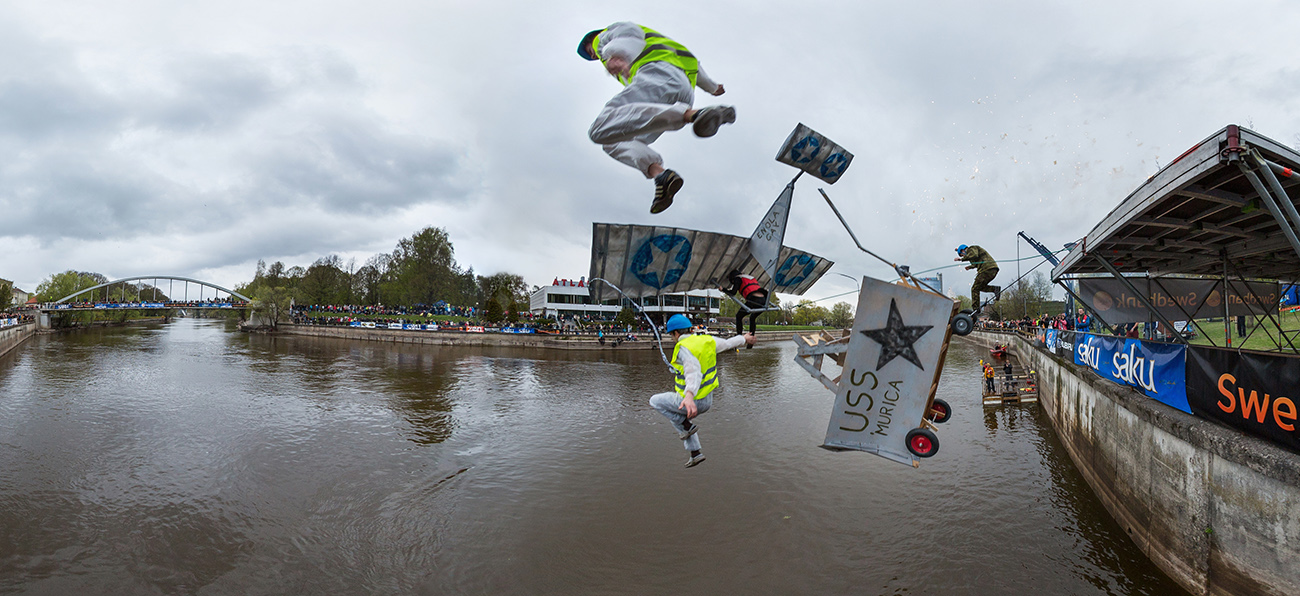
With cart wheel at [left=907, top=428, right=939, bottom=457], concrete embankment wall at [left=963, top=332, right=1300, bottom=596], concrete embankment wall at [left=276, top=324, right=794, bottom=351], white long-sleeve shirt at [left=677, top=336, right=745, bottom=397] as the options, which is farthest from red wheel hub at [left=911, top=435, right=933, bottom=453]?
concrete embankment wall at [left=276, top=324, right=794, bottom=351]

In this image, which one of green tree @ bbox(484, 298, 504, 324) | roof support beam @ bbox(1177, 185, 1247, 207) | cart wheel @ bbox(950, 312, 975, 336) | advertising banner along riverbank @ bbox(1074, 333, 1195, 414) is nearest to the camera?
cart wheel @ bbox(950, 312, 975, 336)

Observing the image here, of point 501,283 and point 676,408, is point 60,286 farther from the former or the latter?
point 676,408

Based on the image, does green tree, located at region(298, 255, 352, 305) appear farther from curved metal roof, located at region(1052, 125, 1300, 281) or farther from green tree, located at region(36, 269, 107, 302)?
curved metal roof, located at region(1052, 125, 1300, 281)

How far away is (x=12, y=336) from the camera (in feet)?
159

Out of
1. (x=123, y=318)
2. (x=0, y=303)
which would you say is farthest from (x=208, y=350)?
(x=123, y=318)

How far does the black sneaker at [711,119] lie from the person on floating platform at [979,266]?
13.5 feet

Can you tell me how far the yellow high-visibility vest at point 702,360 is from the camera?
546 centimetres

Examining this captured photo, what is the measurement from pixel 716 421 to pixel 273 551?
51.1 ft

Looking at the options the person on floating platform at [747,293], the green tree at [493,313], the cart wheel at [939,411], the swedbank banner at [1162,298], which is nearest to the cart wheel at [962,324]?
the cart wheel at [939,411]

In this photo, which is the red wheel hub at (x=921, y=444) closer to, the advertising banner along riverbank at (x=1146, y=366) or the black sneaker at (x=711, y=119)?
the black sneaker at (x=711, y=119)

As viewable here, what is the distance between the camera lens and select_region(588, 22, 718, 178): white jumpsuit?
3.12m

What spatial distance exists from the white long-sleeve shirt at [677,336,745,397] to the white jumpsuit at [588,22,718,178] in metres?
2.48

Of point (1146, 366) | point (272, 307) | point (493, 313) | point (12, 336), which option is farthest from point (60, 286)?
point (1146, 366)

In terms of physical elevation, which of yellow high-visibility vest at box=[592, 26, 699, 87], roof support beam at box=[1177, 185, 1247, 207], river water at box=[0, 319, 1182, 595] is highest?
roof support beam at box=[1177, 185, 1247, 207]
